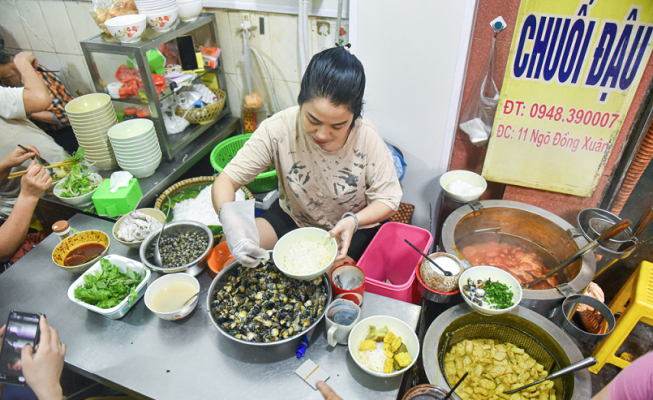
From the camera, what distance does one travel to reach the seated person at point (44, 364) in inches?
57.2

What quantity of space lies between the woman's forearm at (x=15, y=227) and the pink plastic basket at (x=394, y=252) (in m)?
2.02

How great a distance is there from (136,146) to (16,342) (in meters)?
1.63

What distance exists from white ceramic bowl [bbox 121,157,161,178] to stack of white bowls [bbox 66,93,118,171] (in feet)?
0.65

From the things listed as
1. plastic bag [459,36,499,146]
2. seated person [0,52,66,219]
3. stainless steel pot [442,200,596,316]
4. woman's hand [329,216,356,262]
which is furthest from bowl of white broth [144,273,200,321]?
plastic bag [459,36,499,146]

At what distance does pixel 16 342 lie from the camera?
4.81 ft

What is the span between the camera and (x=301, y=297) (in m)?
1.69

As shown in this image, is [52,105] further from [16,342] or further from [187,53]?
[16,342]

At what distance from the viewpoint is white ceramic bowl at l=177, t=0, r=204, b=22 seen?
115 inches

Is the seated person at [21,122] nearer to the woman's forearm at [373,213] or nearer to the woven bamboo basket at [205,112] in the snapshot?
the woven bamboo basket at [205,112]

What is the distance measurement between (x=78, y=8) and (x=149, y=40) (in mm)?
1466

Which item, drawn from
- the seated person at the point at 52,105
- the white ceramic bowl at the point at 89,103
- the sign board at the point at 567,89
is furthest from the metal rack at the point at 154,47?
the sign board at the point at 567,89

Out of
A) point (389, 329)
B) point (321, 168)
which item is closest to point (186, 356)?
point (389, 329)

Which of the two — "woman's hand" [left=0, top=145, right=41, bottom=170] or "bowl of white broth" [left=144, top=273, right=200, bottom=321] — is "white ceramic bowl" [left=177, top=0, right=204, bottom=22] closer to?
"woman's hand" [left=0, top=145, right=41, bottom=170]

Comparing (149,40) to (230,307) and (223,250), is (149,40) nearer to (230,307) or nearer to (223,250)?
(223,250)
